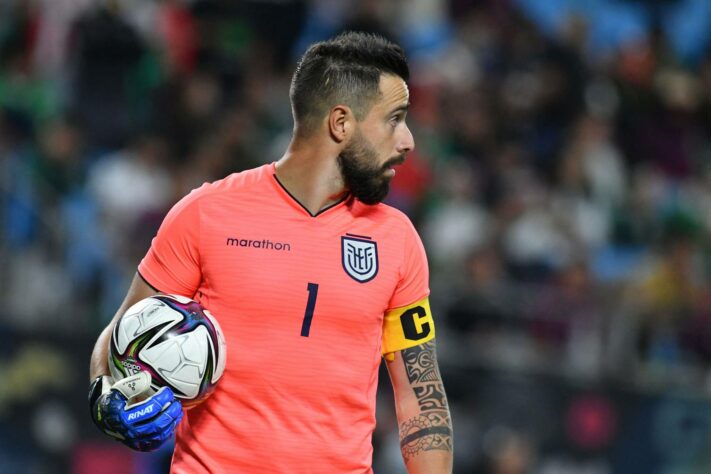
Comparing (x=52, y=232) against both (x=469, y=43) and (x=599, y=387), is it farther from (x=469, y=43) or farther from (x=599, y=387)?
(x=469, y=43)

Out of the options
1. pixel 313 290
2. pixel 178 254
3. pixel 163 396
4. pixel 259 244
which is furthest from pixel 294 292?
pixel 163 396

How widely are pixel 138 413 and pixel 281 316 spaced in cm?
55

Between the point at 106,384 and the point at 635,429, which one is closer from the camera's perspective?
the point at 106,384

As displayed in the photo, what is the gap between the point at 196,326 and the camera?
4062 mm

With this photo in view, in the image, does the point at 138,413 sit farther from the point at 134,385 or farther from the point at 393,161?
the point at 393,161

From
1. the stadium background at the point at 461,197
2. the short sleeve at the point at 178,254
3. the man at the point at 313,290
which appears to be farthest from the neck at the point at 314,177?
the stadium background at the point at 461,197

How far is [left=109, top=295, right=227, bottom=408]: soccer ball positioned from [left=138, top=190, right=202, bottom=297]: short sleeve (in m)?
0.16

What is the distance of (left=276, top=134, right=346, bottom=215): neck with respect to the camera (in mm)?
4355

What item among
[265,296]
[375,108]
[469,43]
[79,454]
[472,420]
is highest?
[469,43]

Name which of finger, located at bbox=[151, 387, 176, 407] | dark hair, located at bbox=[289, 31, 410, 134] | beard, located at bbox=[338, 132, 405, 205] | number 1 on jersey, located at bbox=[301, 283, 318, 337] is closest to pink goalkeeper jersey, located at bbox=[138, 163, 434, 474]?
number 1 on jersey, located at bbox=[301, 283, 318, 337]

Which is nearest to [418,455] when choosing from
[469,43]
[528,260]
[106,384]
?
[106,384]

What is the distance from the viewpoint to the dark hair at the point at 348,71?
427cm

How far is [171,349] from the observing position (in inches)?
159

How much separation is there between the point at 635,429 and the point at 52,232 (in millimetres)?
4544
